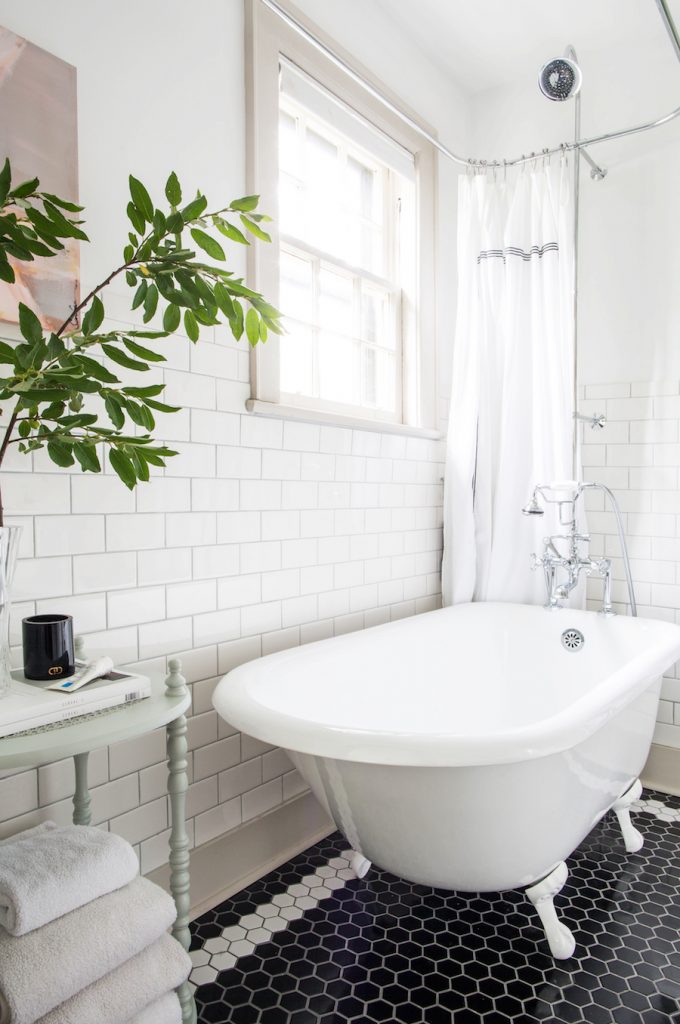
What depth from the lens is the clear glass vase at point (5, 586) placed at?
1.17 metres

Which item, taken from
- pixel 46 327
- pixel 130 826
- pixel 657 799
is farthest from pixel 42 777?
pixel 657 799

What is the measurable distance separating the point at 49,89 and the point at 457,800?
5.67 feet

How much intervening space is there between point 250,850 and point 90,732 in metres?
1.10

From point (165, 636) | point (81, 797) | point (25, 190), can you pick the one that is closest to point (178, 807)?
point (81, 797)

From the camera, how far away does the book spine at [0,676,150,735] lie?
1103mm

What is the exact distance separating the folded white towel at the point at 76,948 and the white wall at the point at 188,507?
44cm

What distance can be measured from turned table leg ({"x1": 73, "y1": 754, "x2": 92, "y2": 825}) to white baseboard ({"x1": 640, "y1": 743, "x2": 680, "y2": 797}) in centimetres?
217

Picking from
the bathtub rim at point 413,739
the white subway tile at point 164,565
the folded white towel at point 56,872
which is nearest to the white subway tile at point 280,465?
the white subway tile at point 164,565

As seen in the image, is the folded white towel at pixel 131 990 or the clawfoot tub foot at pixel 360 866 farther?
the clawfoot tub foot at pixel 360 866

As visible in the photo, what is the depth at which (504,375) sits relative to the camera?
2.86m

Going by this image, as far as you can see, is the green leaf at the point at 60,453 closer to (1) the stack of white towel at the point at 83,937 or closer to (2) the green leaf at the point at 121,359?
(2) the green leaf at the point at 121,359

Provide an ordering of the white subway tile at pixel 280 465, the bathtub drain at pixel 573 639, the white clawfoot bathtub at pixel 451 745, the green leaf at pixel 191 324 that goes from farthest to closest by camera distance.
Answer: the bathtub drain at pixel 573 639 < the white subway tile at pixel 280 465 < the white clawfoot bathtub at pixel 451 745 < the green leaf at pixel 191 324

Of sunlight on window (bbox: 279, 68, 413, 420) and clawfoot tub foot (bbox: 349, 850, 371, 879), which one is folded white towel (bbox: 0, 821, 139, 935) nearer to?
clawfoot tub foot (bbox: 349, 850, 371, 879)

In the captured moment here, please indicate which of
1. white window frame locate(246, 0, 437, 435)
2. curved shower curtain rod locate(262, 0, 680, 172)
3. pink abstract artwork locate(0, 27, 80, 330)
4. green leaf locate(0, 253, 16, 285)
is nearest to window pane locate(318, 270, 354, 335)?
white window frame locate(246, 0, 437, 435)
